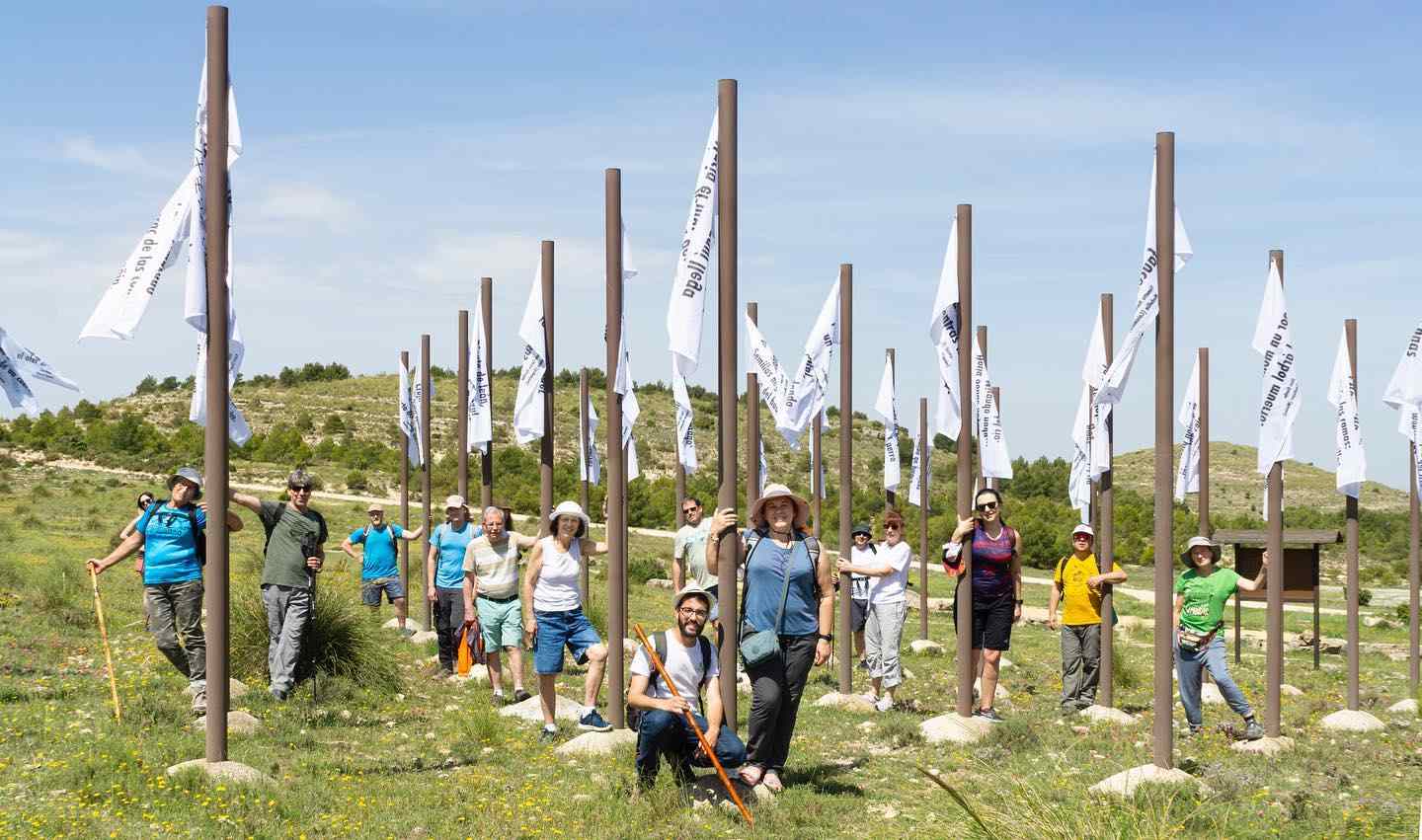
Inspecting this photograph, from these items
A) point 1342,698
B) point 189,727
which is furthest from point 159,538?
point 1342,698

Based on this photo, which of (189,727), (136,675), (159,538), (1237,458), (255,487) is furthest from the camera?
(1237,458)

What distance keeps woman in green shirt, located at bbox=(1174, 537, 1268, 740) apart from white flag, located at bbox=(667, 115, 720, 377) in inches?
193

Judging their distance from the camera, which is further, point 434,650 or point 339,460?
point 339,460

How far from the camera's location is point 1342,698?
16.5 metres

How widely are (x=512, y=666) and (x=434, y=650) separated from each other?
4.99 m

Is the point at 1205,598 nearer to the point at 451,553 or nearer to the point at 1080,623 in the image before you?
the point at 1080,623

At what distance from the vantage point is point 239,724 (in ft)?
34.4

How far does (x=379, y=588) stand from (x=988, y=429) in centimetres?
851

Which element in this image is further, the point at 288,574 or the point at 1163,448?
the point at 288,574

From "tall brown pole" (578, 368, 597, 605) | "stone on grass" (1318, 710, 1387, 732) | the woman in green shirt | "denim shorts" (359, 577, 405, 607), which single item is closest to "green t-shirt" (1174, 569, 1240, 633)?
the woman in green shirt

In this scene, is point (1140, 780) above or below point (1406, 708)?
above

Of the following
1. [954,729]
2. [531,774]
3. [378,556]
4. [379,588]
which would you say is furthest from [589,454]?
[531,774]

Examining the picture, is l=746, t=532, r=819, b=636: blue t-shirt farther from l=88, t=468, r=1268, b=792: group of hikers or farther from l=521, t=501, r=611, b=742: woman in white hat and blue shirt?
l=521, t=501, r=611, b=742: woman in white hat and blue shirt

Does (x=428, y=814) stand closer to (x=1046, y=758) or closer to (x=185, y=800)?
(x=185, y=800)
